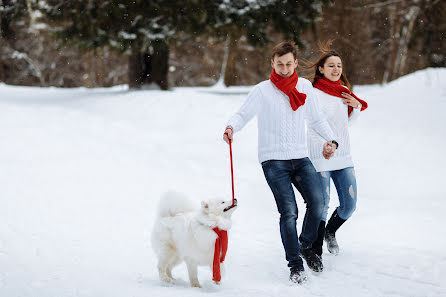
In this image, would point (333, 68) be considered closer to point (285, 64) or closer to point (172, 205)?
point (285, 64)

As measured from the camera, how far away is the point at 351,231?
652 cm

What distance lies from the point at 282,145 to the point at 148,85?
11433 millimetres

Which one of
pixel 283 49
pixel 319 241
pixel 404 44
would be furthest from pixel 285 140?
pixel 404 44

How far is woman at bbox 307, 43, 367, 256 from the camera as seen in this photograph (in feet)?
15.7

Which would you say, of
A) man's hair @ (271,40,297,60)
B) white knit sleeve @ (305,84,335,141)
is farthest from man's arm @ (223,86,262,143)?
white knit sleeve @ (305,84,335,141)

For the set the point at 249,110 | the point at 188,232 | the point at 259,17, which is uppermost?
the point at 259,17

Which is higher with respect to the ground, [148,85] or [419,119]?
[148,85]

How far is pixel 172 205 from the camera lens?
409 centimetres

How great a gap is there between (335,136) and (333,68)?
0.65 metres

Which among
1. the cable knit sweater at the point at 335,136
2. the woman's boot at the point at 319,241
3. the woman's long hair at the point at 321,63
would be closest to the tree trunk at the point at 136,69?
the woman's long hair at the point at 321,63

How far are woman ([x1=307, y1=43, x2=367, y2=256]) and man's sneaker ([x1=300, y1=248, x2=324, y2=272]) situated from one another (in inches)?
8.8

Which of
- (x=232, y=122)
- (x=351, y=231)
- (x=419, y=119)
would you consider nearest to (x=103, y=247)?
(x=232, y=122)

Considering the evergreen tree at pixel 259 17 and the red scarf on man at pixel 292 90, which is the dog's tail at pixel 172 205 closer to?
the red scarf on man at pixel 292 90

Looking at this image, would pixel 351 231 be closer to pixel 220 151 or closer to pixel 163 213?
pixel 163 213
